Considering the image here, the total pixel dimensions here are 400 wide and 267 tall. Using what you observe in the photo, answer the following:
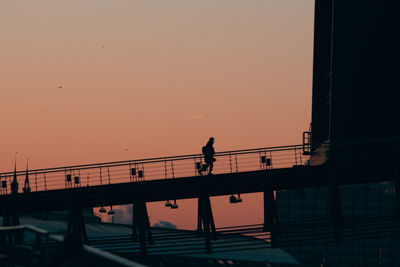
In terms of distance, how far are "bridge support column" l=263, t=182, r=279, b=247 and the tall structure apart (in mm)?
6862

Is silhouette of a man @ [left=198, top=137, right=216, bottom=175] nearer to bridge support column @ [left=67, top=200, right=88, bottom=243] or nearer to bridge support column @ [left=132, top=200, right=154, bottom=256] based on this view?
bridge support column @ [left=132, top=200, right=154, bottom=256]

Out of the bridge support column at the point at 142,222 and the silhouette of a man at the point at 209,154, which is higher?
A: the silhouette of a man at the point at 209,154

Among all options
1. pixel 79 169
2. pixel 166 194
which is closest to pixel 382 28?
pixel 166 194

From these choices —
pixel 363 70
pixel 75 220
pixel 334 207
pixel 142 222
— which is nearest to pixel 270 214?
pixel 334 207

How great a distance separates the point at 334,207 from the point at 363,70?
27.0 ft

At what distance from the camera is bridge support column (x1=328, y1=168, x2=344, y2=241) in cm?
3653

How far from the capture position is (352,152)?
1588 inches

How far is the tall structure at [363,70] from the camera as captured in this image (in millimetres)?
39969

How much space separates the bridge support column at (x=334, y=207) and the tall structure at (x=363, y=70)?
16.1 feet

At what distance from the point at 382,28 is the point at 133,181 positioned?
14809mm

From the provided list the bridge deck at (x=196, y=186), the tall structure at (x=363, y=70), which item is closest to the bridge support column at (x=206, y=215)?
the bridge deck at (x=196, y=186)

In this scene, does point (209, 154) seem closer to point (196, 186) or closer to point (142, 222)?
point (196, 186)

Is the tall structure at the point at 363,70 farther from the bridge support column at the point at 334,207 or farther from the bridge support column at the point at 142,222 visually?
the bridge support column at the point at 142,222

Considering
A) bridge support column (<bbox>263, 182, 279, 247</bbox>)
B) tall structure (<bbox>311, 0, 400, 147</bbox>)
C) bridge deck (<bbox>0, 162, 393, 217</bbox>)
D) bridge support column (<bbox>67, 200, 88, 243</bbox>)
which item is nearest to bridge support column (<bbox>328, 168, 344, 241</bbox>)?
bridge deck (<bbox>0, 162, 393, 217</bbox>)
